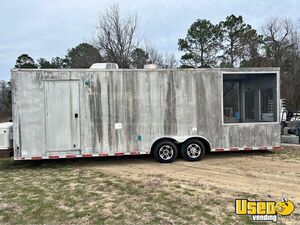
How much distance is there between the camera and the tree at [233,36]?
3903 centimetres

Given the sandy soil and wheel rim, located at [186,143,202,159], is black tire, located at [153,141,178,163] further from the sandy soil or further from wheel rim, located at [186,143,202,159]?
wheel rim, located at [186,143,202,159]

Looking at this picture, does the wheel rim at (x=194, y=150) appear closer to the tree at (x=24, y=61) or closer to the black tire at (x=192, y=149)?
the black tire at (x=192, y=149)

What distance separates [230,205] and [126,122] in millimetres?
4411

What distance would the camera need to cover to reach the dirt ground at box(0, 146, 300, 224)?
5207 millimetres

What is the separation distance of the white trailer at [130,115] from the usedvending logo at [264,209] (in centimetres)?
404

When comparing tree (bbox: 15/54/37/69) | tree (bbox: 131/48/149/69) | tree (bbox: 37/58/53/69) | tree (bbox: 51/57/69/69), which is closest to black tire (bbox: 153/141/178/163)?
tree (bbox: 131/48/149/69)

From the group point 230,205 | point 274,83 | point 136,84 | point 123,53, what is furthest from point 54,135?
point 123,53

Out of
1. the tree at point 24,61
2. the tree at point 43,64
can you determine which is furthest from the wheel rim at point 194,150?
the tree at point 24,61

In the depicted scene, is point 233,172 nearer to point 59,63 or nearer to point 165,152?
point 165,152

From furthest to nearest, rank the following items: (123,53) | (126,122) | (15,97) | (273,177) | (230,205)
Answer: (123,53) → (126,122) → (15,97) → (273,177) → (230,205)

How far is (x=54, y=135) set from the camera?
8844 millimetres

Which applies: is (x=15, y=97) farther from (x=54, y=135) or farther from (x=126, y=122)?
(x=126, y=122)

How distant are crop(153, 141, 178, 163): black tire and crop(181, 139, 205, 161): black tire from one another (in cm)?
27

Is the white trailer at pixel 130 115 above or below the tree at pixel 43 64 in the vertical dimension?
below
